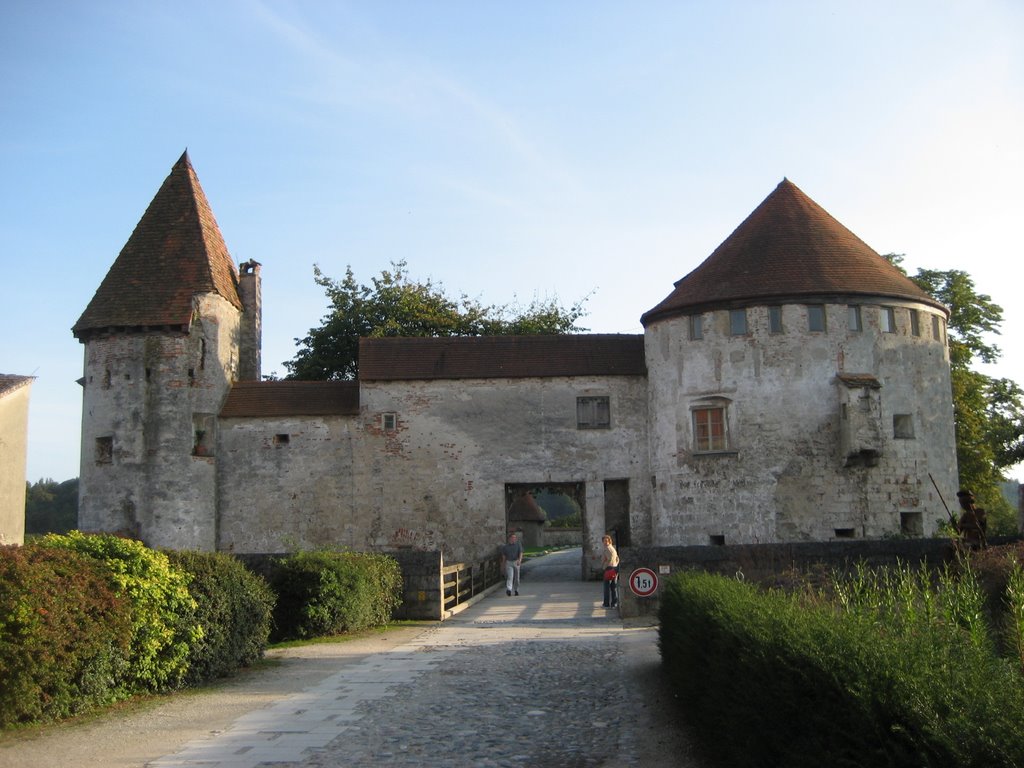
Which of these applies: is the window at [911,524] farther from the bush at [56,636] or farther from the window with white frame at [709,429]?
the bush at [56,636]

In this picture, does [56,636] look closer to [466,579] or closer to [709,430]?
[466,579]

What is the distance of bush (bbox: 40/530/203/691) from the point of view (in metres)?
11.1

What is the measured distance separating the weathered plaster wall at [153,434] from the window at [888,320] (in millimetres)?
21467

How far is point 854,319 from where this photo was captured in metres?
30.8

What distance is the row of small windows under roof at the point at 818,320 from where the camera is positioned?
30688 millimetres

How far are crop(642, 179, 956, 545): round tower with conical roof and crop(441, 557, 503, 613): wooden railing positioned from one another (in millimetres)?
5551

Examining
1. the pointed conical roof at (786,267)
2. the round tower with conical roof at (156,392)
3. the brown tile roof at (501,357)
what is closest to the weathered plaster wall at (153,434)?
the round tower with conical roof at (156,392)

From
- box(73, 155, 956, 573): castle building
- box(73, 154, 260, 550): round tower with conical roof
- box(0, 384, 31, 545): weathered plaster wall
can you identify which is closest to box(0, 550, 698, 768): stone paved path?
box(0, 384, 31, 545): weathered plaster wall

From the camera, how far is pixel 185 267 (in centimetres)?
3484

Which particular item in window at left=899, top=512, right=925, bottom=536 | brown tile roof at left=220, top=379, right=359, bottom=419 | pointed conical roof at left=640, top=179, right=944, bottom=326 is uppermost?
pointed conical roof at left=640, top=179, right=944, bottom=326

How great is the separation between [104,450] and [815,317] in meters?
23.0

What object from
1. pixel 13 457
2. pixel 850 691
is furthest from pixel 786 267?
pixel 850 691

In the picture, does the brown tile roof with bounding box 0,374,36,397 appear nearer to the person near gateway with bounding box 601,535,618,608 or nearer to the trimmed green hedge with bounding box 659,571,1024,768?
the trimmed green hedge with bounding box 659,571,1024,768

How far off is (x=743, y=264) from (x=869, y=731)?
91.2 feet
